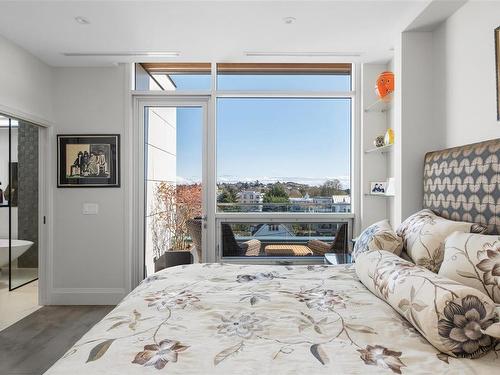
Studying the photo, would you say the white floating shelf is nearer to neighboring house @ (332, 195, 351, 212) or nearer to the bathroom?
neighboring house @ (332, 195, 351, 212)

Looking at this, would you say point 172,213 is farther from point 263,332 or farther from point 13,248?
point 263,332

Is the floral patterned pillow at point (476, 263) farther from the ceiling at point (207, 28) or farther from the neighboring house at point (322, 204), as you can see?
the neighboring house at point (322, 204)

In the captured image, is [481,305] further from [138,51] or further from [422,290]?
[138,51]

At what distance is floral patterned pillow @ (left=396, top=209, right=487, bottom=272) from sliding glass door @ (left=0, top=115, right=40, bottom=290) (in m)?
4.31

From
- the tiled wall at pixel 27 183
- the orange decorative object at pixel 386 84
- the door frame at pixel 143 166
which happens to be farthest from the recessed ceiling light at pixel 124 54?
the orange decorative object at pixel 386 84

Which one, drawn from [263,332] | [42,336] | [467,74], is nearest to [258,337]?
[263,332]

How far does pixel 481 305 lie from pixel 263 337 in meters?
0.69

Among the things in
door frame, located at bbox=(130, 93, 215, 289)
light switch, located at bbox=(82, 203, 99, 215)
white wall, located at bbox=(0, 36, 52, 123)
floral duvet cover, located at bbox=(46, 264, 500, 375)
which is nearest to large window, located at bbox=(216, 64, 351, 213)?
door frame, located at bbox=(130, 93, 215, 289)

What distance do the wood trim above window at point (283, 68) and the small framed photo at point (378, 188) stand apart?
1343mm

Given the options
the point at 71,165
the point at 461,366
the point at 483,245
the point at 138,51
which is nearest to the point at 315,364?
the point at 461,366

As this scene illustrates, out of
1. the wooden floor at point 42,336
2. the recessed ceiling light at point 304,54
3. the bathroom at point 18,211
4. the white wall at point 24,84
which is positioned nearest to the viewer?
the wooden floor at point 42,336

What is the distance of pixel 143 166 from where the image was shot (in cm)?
398

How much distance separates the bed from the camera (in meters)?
0.97

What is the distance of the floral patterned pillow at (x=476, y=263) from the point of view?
136cm
